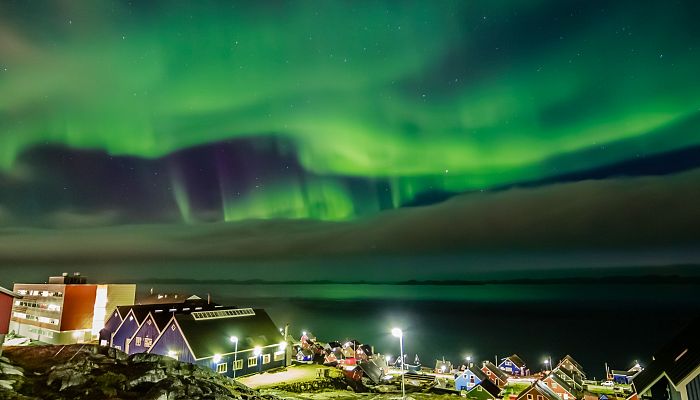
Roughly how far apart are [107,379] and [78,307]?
47618 mm

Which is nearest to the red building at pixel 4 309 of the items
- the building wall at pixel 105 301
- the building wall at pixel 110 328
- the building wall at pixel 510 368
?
the building wall at pixel 110 328

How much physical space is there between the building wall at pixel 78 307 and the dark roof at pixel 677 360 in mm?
81620

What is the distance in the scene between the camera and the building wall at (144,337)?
55.1 metres

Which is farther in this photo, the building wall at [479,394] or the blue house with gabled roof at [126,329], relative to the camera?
the blue house with gabled roof at [126,329]

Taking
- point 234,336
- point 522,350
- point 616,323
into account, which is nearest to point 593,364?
point 522,350

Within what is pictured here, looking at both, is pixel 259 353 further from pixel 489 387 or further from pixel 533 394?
pixel 533 394

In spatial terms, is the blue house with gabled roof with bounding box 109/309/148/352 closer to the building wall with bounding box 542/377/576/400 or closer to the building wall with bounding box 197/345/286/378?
the building wall with bounding box 197/345/286/378

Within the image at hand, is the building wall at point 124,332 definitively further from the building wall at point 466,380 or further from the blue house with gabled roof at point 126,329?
the building wall at point 466,380

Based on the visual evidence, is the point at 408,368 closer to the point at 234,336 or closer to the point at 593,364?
the point at 234,336

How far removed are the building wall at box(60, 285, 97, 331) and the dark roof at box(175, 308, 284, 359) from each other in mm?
30741

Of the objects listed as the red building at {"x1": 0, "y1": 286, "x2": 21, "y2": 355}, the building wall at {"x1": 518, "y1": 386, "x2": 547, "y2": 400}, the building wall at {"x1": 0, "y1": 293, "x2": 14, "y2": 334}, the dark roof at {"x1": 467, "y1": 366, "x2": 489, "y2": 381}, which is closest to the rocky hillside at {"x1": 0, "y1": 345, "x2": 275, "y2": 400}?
the red building at {"x1": 0, "y1": 286, "x2": 21, "y2": 355}

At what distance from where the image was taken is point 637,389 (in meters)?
30.8

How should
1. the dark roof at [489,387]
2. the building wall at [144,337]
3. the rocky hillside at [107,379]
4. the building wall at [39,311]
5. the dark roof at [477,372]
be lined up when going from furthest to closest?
the building wall at [39,311]
the dark roof at [477,372]
the dark roof at [489,387]
the building wall at [144,337]
the rocky hillside at [107,379]

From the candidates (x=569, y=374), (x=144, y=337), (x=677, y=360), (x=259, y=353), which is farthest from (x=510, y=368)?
(x=144, y=337)
